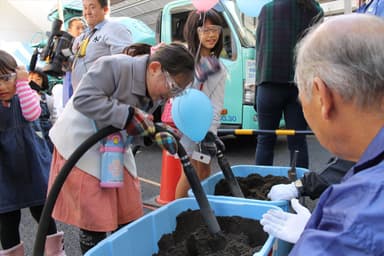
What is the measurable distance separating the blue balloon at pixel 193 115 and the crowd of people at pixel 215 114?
99mm

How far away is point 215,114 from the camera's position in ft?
7.37

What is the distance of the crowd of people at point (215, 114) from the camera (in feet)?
2.26

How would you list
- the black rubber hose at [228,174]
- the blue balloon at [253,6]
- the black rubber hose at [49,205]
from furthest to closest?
1. the blue balloon at [253,6]
2. the black rubber hose at [228,174]
3. the black rubber hose at [49,205]

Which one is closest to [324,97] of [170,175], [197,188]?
[197,188]

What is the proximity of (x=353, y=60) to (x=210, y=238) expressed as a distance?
3.19ft

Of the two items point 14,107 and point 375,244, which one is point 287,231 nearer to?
point 375,244

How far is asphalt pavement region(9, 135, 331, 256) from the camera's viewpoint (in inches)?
105

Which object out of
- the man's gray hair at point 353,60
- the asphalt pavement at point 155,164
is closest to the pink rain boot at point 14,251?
the asphalt pavement at point 155,164

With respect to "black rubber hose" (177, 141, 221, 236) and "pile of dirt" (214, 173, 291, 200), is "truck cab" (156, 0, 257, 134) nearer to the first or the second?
"pile of dirt" (214, 173, 291, 200)

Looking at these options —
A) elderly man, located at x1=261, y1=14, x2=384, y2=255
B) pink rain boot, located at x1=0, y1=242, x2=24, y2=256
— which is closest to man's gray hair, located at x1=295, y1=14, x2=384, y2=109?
elderly man, located at x1=261, y1=14, x2=384, y2=255

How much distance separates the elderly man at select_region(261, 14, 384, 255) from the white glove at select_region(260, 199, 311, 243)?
1.49 feet

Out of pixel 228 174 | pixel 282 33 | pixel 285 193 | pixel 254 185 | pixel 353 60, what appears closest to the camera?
pixel 353 60

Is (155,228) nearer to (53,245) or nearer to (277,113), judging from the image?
(53,245)

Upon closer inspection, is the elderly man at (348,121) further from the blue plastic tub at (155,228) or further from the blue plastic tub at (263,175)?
the blue plastic tub at (263,175)
